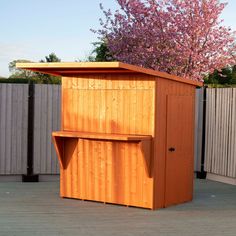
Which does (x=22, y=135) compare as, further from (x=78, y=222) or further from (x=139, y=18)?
(x=139, y=18)

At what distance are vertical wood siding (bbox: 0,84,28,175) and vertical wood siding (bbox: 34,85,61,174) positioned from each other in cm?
26

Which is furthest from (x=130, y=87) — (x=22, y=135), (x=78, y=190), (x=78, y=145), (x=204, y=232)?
(x=22, y=135)

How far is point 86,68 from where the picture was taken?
30.6 ft

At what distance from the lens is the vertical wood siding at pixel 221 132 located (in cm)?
1273

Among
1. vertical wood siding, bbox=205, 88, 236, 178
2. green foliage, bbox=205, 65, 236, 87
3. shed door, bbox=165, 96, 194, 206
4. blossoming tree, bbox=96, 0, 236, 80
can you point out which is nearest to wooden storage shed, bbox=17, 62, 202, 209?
shed door, bbox=165, 96, 194, 206

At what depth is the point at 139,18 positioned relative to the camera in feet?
91.5

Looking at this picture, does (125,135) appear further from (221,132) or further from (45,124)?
(221,132)

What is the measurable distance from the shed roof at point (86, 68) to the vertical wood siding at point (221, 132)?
2.65 metres

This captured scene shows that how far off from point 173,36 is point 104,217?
744 inches

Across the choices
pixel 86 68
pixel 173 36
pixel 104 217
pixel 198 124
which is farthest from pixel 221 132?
pixel 173 36

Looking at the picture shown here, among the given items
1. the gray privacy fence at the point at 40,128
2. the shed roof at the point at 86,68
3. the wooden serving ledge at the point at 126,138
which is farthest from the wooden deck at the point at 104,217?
the shed roof at the point at 86,68

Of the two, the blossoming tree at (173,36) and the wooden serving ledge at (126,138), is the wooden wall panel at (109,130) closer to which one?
A: the wooden serving ledge at (126,138)

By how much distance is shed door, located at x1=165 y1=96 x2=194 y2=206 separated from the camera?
9883 millimetres

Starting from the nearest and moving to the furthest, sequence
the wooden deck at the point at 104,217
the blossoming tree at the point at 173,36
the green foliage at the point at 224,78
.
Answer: the wooden deck at the point at 104,217, the blossoming tree at the point at 173,36, the green foliage at the point at 224,78
